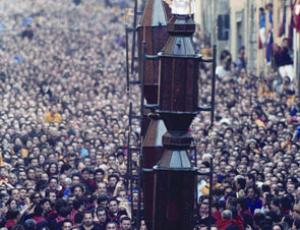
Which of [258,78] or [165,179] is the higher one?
[258,78]

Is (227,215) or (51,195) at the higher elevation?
(51,195)

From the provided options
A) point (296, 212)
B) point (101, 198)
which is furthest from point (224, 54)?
point (296, 212)

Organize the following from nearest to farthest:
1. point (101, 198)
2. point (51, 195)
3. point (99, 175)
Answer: point (101, 198)
point (51, 195)
point (99, 175)

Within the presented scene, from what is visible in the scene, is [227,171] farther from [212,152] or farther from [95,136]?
[95,136]

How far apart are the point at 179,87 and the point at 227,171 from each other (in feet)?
37.6

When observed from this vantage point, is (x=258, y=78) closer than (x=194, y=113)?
No

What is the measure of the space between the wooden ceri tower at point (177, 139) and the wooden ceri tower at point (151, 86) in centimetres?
117

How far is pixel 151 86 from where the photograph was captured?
16297 mm

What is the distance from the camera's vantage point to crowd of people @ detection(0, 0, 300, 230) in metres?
20.7

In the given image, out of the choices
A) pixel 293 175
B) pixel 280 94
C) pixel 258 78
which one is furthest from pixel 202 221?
pixel 258 78

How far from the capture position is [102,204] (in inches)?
839

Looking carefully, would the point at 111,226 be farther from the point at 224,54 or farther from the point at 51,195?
the point at 224,54

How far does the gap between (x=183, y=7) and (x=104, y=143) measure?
16250mm

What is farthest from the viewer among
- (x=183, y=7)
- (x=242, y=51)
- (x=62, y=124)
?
(x=242, y=51)
